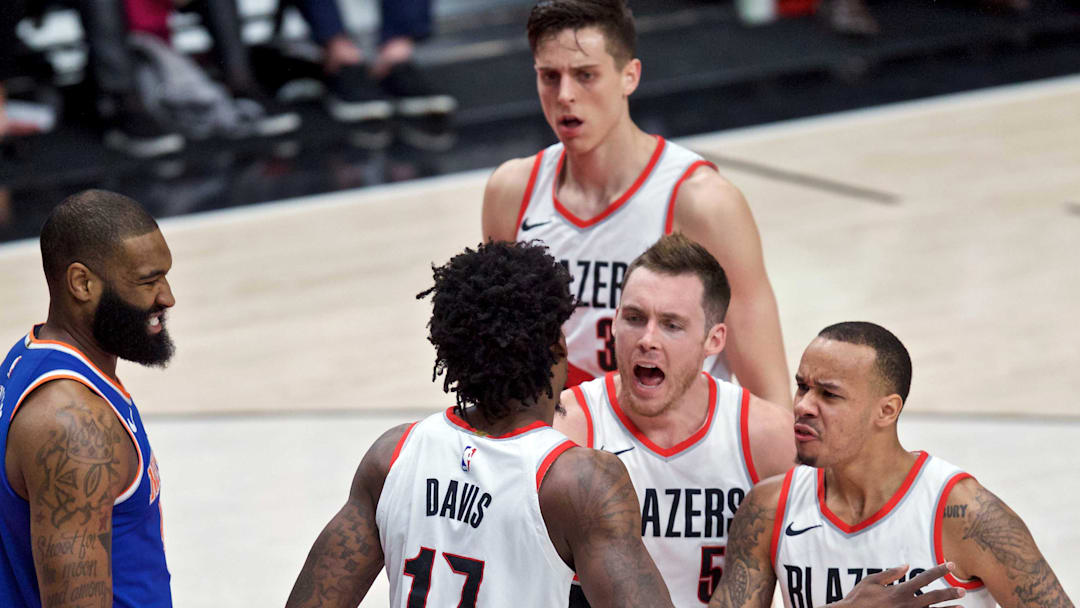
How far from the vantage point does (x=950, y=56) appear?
14078 mm

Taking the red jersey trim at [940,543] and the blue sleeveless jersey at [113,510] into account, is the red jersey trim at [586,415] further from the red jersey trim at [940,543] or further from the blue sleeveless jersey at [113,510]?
the blue sleeveless jersey at [113,510]

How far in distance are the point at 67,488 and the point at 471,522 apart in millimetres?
790

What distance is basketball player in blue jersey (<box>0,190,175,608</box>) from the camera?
282 centimetres

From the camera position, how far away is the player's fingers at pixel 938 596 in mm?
3055

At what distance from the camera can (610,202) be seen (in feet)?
14.2

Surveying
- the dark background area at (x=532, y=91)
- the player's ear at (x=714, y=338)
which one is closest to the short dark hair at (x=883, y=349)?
the player's ear at (x=714, y=338)

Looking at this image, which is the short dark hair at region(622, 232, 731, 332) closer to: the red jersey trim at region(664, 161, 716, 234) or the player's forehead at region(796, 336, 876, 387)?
the player's forehead at region(796, 336, 876, 387)

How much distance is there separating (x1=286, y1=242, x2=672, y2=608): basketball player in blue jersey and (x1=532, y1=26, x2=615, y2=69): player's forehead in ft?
4.27

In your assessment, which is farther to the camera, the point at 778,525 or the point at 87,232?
the point at 778,525

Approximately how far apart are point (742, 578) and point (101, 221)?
164 cm

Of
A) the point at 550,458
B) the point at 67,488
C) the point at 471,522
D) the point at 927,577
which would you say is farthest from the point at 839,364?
the point at 67,488

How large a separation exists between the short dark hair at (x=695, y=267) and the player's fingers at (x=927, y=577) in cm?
79

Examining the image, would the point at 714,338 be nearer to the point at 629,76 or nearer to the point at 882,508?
the point at 882,508

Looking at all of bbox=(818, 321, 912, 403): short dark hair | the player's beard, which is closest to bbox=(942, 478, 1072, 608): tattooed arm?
bbox=(818, 321, 912, 403): short dark hair
